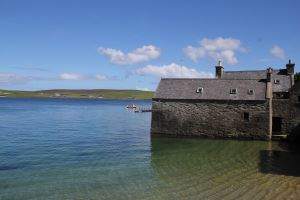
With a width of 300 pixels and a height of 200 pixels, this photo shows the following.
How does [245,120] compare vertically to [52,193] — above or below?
above

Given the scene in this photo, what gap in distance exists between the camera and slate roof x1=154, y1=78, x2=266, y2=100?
39062 mm

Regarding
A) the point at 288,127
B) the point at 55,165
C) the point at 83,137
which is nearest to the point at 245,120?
the point at 288,127

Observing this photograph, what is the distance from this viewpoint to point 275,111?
38.9 meters

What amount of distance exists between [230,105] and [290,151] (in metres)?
8.60

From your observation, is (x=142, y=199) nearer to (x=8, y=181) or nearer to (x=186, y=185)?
(x=186, y=185)

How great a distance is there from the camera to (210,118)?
39.7m

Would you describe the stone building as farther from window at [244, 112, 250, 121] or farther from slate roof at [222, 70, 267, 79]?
slate roof at [222, 70, 267, 79]

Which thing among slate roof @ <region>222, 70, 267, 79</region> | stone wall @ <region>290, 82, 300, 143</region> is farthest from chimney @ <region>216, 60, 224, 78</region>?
stone wall @ <region>290, 82, 300, 143</region>

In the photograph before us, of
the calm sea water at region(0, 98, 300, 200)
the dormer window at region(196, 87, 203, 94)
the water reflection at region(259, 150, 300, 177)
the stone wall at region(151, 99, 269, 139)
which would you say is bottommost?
the calm sea water at region(0, 98, 300, 200)

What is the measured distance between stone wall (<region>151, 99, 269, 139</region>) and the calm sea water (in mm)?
1547

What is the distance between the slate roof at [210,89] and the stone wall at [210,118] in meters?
0.60

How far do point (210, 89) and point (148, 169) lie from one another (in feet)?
59.9

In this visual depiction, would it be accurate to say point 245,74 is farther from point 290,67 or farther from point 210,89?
point 210,89

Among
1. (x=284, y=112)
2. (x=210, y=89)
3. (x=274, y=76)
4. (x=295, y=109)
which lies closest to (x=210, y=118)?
(x=210, y=89)
